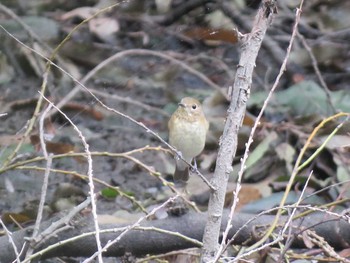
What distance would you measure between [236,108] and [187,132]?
1.80 m

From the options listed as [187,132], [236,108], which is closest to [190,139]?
[187,132]

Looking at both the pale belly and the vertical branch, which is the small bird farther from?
the vertical branch

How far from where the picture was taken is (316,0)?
7680 mm

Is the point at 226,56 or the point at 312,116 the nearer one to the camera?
the point at 312,116

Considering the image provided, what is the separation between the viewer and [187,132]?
506 cm

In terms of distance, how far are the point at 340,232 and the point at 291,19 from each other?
3283 mm

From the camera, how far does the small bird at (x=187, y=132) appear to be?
4996mm

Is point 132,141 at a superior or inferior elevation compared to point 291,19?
inferior

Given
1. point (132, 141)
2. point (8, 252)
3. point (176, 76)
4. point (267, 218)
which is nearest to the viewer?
point (8, 252)

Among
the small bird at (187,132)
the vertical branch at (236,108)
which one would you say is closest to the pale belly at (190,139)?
the small bird at (187,132)

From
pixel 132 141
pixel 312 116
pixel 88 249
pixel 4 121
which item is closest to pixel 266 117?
pixel 312 116

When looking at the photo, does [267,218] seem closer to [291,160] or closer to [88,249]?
[88,249]

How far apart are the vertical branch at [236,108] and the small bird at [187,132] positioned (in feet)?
5.31

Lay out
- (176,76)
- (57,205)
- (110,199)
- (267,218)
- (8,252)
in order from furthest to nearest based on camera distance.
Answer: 1. (176,76)
2. (110,199)
3. (57,205)
4. (267,218)
5. (8,252)
